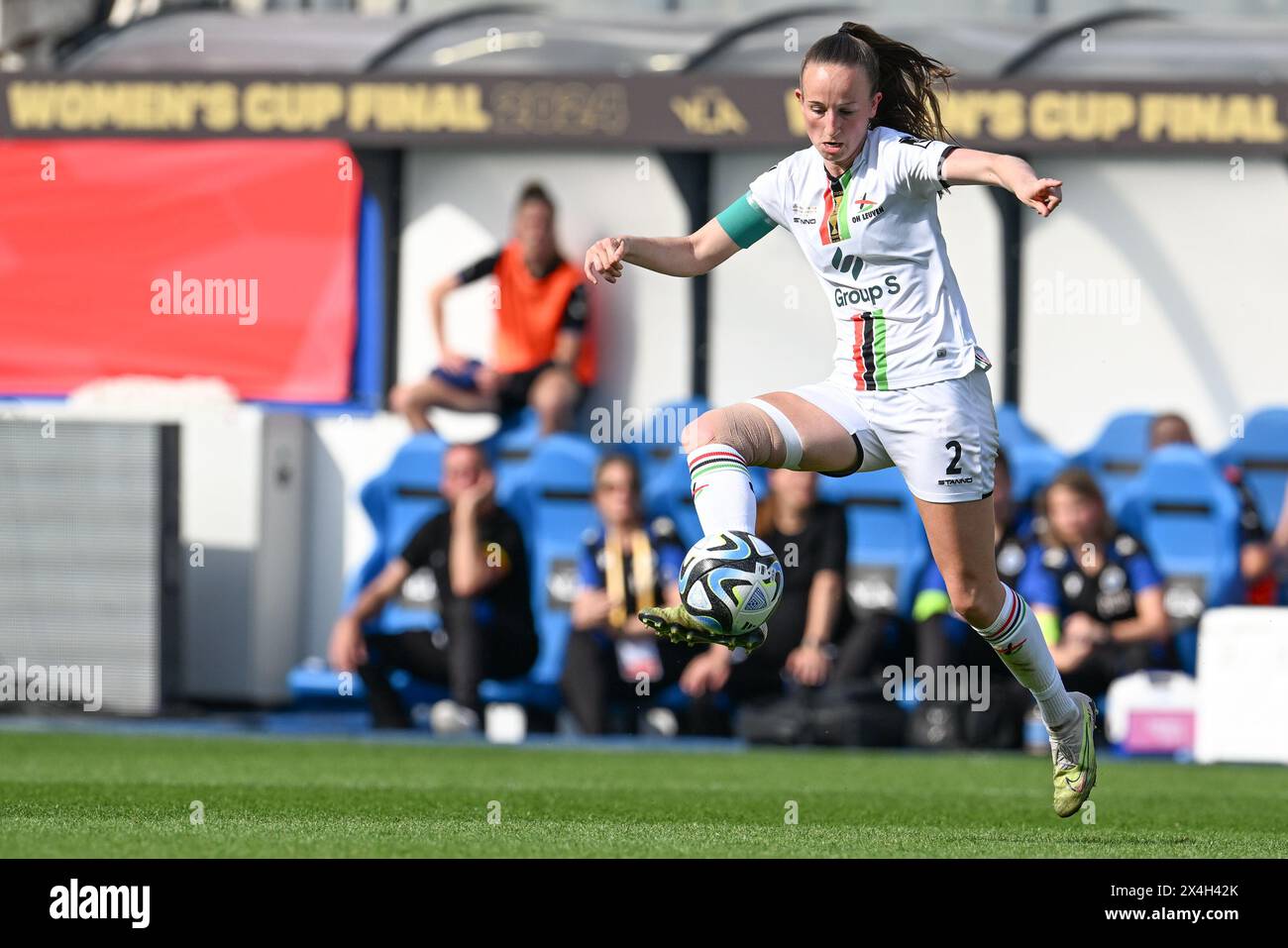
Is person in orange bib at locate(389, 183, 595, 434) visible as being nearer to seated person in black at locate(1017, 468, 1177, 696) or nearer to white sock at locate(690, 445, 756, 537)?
Answer: seated person in black at locate(1017, 468, 1177, 696)

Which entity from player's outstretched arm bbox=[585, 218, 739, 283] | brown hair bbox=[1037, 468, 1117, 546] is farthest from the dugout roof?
player's outstretched arm bbox=[585, 218, 739, 283]

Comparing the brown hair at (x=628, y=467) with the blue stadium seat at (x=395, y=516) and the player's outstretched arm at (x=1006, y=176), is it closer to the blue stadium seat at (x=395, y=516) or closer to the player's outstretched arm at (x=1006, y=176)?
the blue stadium seat at (x=395, y=516)

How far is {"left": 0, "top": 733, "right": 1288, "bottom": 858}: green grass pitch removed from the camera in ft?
20.8

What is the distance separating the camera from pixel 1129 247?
1423cm

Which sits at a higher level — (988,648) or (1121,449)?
(1121,449)

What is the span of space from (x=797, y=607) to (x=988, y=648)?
1033mm

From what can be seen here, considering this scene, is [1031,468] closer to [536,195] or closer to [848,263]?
[536,195]

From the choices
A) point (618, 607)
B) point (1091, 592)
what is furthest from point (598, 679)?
point (1091, 592)

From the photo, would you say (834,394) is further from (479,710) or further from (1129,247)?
(1129,247)

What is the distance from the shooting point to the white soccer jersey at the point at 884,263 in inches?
259

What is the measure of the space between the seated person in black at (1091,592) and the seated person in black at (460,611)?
9.78 ft

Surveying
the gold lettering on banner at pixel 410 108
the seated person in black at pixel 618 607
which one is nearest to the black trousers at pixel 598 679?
the seated person in black at pixel 618 607

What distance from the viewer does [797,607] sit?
489 inches
